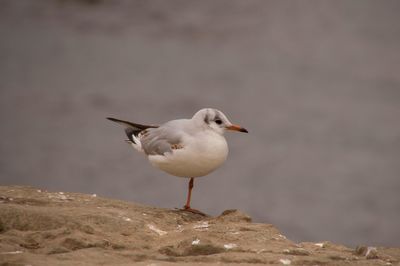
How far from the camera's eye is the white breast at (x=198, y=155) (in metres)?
4.54

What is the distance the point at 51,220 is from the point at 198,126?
1.49 m

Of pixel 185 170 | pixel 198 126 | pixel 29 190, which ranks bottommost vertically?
pixel 29 190

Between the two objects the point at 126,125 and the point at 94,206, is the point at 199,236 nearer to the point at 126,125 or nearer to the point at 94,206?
the point at 94,206

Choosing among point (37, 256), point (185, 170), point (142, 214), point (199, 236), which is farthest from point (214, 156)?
point (37, 256)

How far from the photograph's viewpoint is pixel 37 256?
9.52 feet

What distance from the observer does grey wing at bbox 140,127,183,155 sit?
4668 mm

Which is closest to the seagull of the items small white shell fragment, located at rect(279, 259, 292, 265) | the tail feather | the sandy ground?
the tail feather

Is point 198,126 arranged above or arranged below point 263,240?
above

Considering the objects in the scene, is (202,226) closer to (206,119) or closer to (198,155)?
(198,155)

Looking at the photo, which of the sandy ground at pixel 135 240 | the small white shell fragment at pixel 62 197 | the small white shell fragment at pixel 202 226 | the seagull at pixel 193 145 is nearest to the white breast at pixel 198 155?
the seagull at pixel 193 145

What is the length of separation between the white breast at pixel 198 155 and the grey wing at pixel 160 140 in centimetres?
6

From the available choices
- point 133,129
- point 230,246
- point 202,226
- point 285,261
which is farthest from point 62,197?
point 285,261

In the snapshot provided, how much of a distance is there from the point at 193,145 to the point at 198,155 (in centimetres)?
8

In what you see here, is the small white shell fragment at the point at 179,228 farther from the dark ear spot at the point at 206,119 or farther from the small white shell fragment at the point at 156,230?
the dark ear spot at the point at 206,119
